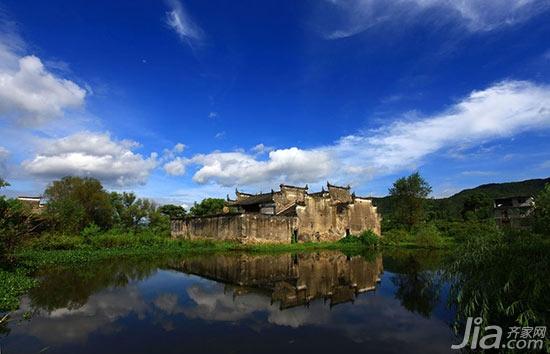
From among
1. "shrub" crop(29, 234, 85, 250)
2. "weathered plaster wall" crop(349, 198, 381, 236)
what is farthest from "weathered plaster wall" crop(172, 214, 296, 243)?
"shrub" crop(29, 234, 85, 250)

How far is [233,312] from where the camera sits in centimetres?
1251

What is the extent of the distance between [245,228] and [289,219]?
6460mm

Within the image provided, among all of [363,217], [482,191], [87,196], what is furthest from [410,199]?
[87,196]

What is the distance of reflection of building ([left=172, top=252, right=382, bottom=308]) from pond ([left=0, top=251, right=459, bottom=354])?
60 mm

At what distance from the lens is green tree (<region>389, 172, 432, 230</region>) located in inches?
2105

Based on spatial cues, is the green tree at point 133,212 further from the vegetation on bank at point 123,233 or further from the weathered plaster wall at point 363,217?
the weathered plaster wall at point 363,217

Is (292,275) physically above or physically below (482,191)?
below

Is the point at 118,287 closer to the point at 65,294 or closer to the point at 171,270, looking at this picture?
the point at 65,294

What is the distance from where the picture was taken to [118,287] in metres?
16.6

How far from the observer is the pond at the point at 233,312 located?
9.10 meters

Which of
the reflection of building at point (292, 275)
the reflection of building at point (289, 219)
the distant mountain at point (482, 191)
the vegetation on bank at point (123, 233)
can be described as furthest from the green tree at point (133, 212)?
the distant mountain at point (482, 191)

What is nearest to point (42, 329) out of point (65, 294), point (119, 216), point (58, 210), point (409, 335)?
point (65, 294)

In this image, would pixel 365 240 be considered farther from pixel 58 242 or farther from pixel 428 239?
pixel 58 242

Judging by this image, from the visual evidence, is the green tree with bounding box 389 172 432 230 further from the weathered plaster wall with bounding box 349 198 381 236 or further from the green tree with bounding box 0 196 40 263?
→ the green tree with bounding box 0 196 40 263
